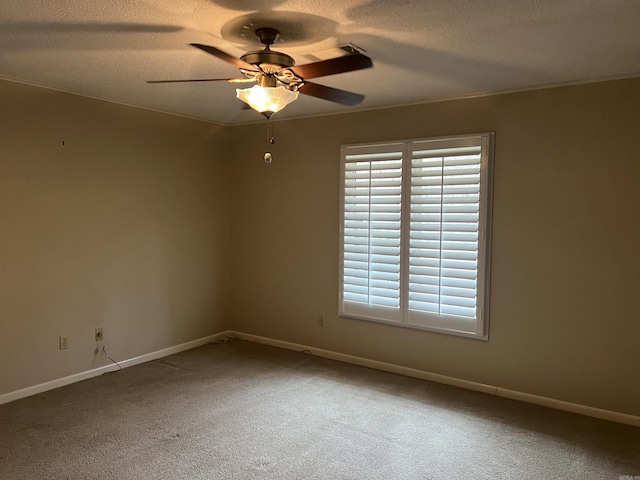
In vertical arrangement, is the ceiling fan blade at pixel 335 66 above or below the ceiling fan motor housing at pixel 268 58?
below

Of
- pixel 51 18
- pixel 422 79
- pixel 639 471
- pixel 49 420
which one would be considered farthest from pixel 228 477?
pixel 422 79

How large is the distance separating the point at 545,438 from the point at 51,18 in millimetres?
3804

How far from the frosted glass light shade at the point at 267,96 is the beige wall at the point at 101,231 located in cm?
224

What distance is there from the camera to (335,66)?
2.26 m

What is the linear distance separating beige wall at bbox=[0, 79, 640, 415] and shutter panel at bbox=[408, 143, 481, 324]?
0.63 feet

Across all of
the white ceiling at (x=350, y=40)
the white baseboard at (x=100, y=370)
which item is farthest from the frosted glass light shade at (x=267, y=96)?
the white baseboard at (x=100, y=370)

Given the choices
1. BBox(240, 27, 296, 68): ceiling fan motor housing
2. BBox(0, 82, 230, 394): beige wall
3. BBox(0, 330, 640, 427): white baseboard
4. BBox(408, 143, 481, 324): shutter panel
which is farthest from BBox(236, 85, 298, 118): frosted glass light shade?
BBox(0, 330, 640, 427): white baseboard

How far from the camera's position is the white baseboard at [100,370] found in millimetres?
3676

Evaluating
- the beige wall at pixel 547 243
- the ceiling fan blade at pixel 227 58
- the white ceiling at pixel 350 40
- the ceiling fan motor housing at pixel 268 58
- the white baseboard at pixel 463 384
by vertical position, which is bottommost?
the white baseboard at pixel 463 384

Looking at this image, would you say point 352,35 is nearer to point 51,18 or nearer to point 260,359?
point 51,18

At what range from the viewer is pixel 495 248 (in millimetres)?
3807

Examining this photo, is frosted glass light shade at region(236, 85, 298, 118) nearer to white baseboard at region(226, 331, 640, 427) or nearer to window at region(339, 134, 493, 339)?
window at region(339, 134, 493, 339)

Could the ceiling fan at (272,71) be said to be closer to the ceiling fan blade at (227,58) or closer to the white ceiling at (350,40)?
the ceiling fan blade at (227,58)

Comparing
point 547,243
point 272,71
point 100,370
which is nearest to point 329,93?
point 272,71
